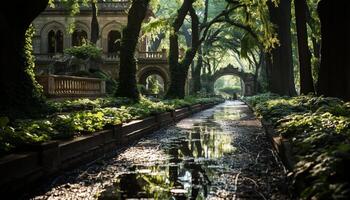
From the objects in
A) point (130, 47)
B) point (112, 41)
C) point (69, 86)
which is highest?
point (112, 41)

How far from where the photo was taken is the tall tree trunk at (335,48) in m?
10.7

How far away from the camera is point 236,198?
16.0 ft

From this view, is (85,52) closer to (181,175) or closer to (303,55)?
(303,55)

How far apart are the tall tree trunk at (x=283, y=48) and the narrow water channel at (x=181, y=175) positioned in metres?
13.7

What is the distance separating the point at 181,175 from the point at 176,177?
0.17 meters

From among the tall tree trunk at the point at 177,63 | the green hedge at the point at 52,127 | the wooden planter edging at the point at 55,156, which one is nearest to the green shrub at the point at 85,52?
the tall tree trunk at the point at 177,63

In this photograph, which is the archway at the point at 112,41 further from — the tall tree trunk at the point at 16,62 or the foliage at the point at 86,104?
the tall tree trunk at the point at 16,62

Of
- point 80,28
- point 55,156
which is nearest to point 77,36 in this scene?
point 80,28

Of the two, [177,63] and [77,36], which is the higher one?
[77,36]

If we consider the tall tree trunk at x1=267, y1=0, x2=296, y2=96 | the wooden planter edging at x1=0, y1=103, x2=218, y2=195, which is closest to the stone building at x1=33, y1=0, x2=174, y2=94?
the tall tree trunk at x1=267, y1=0, x2=296, y2=96

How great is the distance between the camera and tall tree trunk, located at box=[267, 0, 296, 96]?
2228cm

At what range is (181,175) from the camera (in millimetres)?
6184

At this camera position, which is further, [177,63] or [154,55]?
[154,55]

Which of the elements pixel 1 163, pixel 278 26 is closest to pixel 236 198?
pixel 1 163
